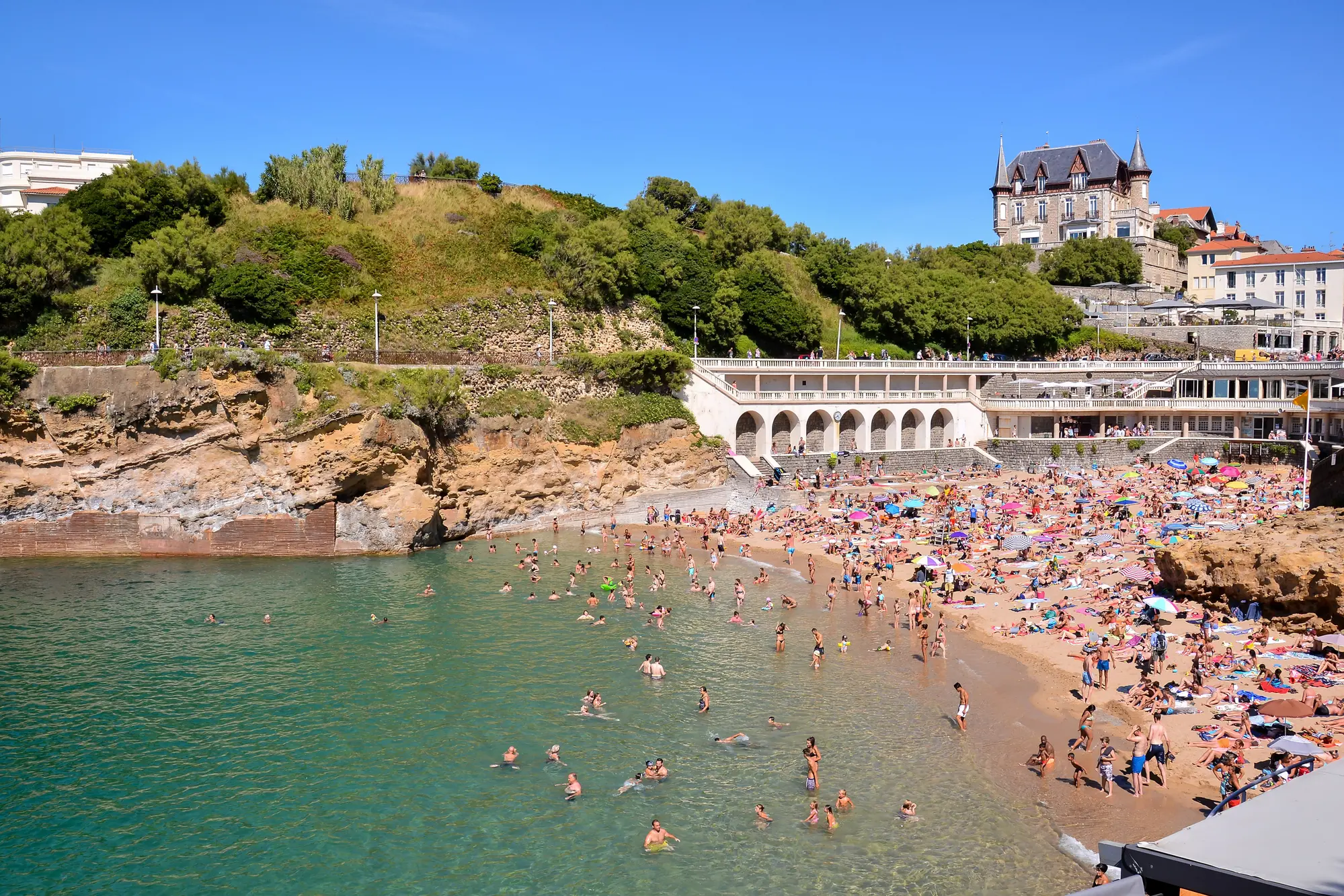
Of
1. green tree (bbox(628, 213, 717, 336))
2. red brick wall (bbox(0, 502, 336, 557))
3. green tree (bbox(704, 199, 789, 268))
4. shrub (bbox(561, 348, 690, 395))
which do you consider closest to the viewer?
red brick wall (bbox(0, 502, 336, 557))

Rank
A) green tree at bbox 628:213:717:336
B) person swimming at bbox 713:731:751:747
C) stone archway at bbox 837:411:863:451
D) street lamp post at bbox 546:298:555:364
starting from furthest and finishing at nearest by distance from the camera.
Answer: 1. green tree at bbox 628:213:717:336
2. stone archway at bbox 837:411:863:451
3. street lamp post at bbox 546:298:555:364
4. person swimming at bbox 713:731:751:747

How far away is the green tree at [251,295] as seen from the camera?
47.7 meters

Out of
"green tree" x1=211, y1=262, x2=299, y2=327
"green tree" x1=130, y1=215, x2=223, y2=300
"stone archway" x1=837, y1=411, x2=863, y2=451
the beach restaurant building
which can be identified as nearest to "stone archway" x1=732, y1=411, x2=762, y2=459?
the beach restaurant building

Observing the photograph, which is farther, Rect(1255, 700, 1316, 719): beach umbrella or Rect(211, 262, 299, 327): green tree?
Rect(211, 262, 299, 327): green tree

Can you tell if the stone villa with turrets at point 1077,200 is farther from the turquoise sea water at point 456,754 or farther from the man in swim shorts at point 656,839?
the man in swim shorts at point 656,839

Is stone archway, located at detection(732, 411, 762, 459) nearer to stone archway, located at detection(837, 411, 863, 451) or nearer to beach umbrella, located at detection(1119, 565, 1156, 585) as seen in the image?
stone archway, located at detection(837, 411, 863, 451)

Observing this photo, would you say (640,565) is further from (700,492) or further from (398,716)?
(398,716)

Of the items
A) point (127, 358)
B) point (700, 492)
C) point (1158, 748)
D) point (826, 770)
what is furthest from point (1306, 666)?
point (127, 358)

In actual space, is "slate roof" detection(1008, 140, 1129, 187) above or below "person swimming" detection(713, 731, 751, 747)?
above

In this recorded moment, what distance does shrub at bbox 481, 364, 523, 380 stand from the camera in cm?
4616

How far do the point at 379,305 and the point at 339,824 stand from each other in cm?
3806

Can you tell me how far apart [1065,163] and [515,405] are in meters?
82.5

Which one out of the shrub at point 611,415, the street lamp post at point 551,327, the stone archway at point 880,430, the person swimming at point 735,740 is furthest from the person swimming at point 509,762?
the stone archway at point 880,430

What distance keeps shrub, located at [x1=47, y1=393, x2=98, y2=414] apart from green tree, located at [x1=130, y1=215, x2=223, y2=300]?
10434 mm
